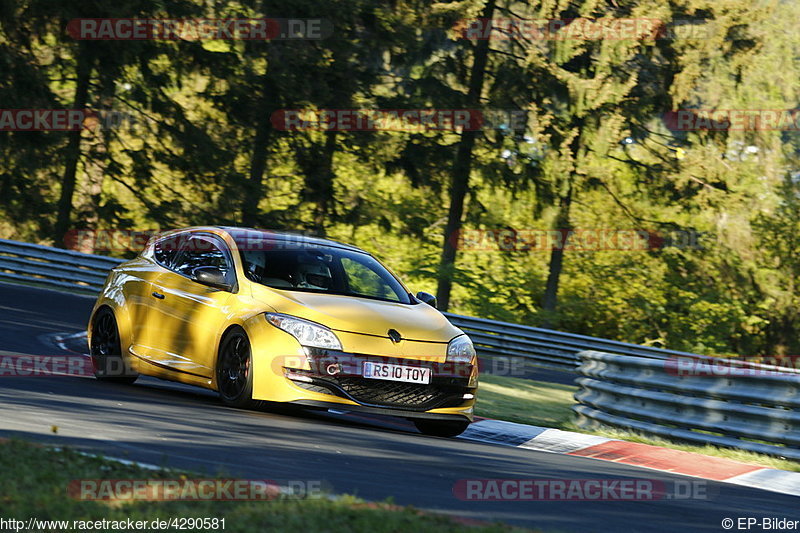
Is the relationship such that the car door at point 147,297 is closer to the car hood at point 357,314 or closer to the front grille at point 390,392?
the car hood at point 357,314

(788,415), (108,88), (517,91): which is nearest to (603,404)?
(788,415)

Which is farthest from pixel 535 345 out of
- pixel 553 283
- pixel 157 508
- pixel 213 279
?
pixel 157 508

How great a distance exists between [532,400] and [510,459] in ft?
25.5

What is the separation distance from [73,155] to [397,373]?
24205 millimetres

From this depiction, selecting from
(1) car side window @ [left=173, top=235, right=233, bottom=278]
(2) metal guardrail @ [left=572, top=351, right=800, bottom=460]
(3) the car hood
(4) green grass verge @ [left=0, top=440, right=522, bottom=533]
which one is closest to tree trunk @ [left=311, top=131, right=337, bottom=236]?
(2) metal guardrail @ [left=572, top=351, right=800, bottom=460]

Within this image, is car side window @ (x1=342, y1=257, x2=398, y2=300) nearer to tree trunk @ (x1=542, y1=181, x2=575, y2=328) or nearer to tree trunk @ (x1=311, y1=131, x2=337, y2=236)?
tree trunk @ (x1=311, y1=131, x2=337, y2=236)

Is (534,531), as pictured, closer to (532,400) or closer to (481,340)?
(532,400)

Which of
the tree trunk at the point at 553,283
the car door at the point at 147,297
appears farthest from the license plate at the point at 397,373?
the tree trunk at the point at 553,283

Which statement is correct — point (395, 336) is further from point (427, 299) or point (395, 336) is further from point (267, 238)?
point (267, 238)

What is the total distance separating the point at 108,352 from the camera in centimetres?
1098

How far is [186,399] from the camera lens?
1012 cm

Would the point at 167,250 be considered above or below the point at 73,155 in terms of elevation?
below

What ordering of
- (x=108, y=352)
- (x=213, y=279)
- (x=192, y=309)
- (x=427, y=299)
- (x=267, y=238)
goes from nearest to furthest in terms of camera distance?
(x=213, y=279) → (x=192, y=309) → (x=267, y=238) → (x=427, y=299) → (x=108, y=352)

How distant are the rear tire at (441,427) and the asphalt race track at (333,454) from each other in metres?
0.12
